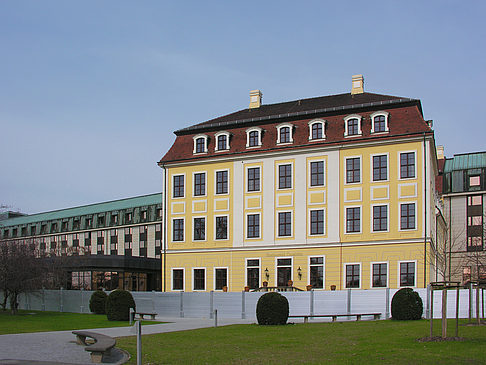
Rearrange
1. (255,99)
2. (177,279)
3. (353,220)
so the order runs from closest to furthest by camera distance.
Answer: (353,220) < (177,279) < (255,99)

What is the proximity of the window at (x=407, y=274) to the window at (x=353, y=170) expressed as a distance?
638 centimetres

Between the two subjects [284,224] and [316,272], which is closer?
[316,272]

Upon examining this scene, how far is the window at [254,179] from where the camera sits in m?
46.2

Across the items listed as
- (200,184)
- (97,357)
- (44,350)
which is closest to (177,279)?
(200,184)

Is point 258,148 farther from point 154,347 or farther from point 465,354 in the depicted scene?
point 465,354

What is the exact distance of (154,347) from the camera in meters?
18.3

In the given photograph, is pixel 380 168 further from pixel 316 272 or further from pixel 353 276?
pixel 316 272

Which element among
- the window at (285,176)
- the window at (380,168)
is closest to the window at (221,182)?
the window at (285,176)

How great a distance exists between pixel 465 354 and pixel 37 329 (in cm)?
1887

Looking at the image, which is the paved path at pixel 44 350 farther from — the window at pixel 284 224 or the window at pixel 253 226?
the window at pixel 253 226

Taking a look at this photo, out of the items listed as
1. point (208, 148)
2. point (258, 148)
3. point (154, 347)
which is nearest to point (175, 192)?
point (208, 148)

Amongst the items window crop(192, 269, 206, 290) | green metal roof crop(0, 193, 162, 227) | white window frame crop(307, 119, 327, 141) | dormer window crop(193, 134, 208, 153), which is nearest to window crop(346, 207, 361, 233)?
white window frame crop(307, 119, 327, 141)

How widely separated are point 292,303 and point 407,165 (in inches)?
500

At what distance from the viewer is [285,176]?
1781 inches
